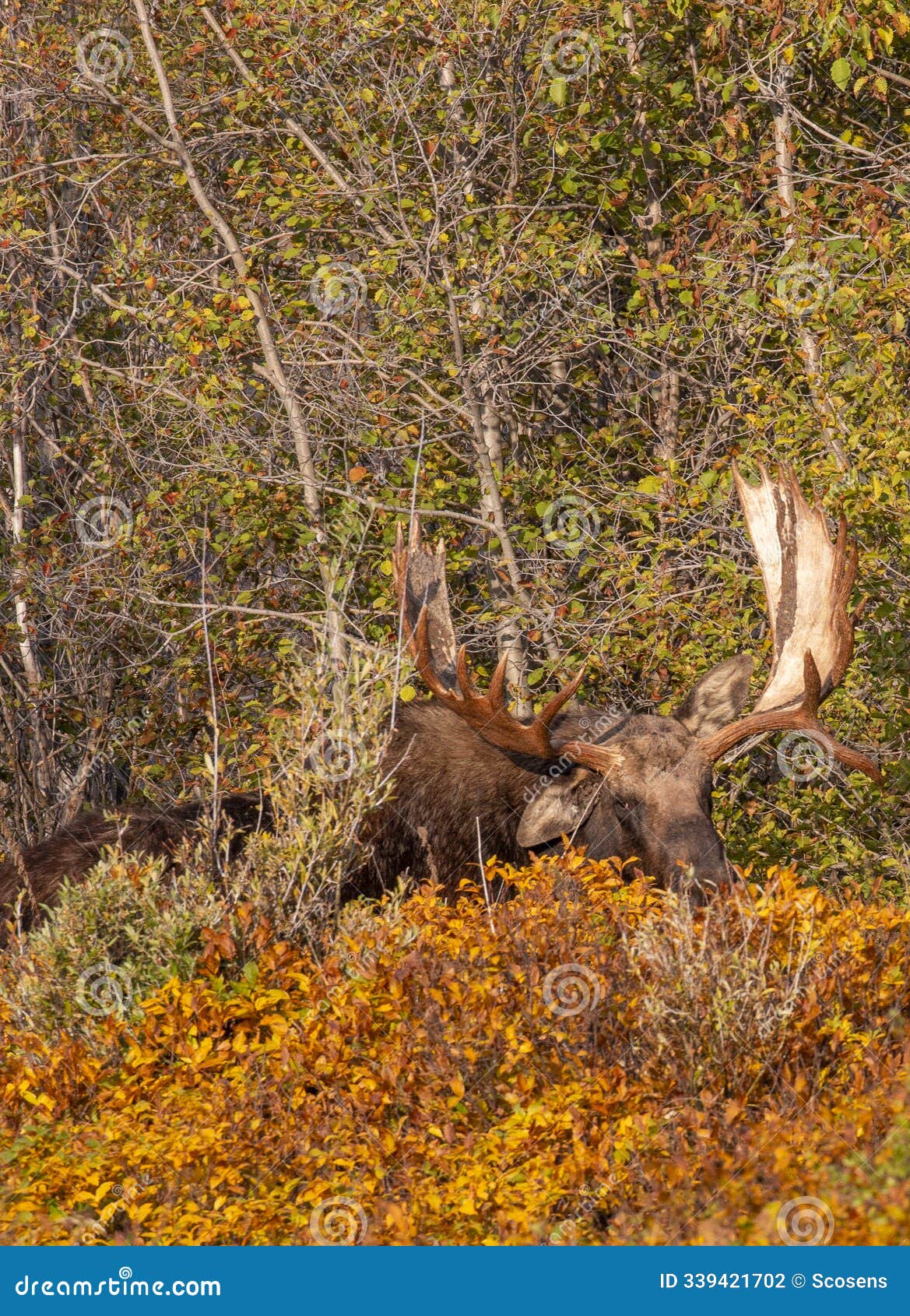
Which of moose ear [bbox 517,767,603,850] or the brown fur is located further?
moose ear [bbox 517,767,603,850]

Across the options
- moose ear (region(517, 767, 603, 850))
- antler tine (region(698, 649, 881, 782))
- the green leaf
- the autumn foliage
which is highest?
the green leaf

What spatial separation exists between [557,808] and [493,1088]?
2.36 m

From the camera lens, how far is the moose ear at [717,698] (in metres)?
6.80

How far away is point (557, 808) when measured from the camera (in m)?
6.54

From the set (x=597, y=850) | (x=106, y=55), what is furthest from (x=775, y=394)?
(x=106, y=55)

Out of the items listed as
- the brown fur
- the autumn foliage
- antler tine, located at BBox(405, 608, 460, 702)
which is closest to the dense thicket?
the brown fur

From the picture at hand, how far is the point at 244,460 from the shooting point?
839 centimetres

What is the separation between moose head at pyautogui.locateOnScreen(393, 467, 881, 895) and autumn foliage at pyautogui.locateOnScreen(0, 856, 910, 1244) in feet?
4.35

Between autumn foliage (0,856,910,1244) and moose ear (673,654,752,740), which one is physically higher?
autumn foliage (0,856,910,1244)

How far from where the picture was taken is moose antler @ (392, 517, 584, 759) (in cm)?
635

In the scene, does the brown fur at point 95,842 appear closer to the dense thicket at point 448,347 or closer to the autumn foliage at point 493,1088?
Answer: the dense thicket at point 448,347

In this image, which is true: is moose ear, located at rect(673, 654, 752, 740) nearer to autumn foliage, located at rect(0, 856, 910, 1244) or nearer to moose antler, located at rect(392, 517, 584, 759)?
moose antler, located at rect(392, 517, 584, 759)

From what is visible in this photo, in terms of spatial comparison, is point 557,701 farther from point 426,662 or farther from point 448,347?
point 448,347

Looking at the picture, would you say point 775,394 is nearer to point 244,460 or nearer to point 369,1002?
point 244,460
